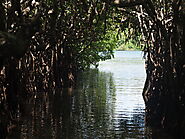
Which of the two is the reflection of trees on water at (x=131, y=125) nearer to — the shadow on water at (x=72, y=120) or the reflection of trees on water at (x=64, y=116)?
the shadow on water at (x=72, y=120)

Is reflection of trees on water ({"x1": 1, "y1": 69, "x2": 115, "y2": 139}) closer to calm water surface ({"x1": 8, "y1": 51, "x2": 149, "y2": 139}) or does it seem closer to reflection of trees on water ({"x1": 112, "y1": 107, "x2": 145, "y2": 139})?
calm water surface ({"x1": 8, "y1": 51, "x2": 149, "y2": 139})

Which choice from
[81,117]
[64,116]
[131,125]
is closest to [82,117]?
[81,117]

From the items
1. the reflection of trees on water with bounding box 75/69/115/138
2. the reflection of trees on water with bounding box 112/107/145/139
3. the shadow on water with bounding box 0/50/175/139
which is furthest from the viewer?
the reflection of trees on water with bounding box 75/69/115/138

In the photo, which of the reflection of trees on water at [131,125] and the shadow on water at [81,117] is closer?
the shadow on water at [81,117]

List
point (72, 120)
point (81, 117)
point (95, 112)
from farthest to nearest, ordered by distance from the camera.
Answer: point (95, 112) < point (81, 117) < point (72, 120)

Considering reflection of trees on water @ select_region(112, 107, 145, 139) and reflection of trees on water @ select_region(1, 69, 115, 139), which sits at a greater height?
reflection of trees on water @ select_region(1, 69, 115, 139)

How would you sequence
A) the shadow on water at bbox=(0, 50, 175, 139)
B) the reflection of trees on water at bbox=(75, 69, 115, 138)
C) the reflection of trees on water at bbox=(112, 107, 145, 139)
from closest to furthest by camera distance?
1. the shadow on water at bbox=(0, 50, 175, 139)
2. the reflection of trees on water at bbox=(112, 107, 145, 139)
3. the reflection of trees on water at bbox=(75, 69, 115, 138)

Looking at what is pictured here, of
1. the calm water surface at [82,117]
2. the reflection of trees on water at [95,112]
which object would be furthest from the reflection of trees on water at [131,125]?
the reflection of trees on water at [95,112]

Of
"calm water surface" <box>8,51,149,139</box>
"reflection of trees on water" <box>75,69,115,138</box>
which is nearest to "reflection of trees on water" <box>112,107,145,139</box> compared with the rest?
"calm water surface" <box>8,51,149,139</box>

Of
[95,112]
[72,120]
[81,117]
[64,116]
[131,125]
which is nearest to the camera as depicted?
[131,125]

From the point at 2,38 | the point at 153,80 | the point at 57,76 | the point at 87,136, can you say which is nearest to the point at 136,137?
the point at 87,136

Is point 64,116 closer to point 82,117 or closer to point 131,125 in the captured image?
point 82,117

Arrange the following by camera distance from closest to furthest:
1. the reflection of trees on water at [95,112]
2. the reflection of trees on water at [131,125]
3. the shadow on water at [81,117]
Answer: the shadow on water at [81,117]
the reflection of trees on water at [131,125]
the reflection of trees on water at [95,112]

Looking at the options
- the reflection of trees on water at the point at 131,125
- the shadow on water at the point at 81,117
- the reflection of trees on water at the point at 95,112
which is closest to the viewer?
the shadow on water at the point at 81,117
